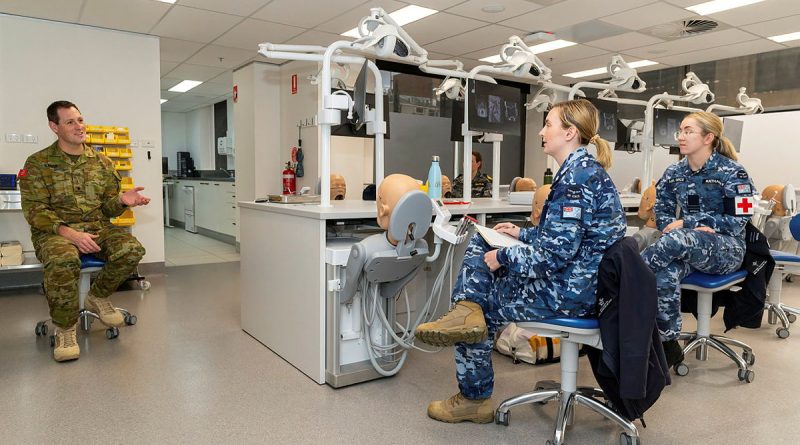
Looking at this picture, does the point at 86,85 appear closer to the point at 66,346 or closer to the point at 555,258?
the point at 66,346

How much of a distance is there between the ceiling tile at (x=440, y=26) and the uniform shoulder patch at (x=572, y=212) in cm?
355

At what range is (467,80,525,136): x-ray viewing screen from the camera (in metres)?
3.31

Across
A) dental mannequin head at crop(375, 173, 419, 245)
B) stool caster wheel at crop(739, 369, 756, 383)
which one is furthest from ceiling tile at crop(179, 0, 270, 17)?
stool caster wheel at crop(739, 369, 756, 383)

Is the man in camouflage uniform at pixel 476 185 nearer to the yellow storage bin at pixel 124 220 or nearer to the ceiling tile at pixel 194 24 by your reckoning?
the ceiling tile at pixel 194 24

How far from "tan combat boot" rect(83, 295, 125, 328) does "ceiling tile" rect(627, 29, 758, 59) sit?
5799 mm

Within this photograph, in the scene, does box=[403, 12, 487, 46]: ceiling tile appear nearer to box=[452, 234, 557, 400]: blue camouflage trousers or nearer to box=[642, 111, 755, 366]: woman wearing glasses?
box=[642, 111, 755, 366]: woman wearing glasses

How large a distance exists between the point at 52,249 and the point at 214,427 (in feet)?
5.39

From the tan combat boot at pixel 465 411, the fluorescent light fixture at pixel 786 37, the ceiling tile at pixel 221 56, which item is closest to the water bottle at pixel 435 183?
the tan combat boot at pixel 465 411

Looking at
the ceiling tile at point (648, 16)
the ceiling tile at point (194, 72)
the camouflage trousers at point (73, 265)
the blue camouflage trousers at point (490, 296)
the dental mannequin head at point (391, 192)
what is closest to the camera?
the blue camouflage trousers at point (490, 296)

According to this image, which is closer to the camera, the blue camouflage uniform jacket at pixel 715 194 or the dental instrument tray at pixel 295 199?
the blue camouflage uniform jacket at pixel 715 194

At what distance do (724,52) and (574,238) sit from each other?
5.74 meters

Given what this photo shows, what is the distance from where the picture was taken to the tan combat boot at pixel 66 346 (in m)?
2.84

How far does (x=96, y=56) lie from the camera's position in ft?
16.4

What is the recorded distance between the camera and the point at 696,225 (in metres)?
2.85
